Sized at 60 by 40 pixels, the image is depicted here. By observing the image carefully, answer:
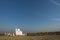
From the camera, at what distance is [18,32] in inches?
1831

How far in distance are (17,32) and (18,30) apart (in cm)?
69

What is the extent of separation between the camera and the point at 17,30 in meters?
46.8

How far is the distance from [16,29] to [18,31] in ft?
3.40

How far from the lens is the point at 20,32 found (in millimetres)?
46938

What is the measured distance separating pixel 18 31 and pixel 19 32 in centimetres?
44

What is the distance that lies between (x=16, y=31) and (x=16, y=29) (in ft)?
2.32

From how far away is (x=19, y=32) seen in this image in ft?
153

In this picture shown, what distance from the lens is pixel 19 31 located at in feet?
153

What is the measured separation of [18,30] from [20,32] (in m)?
0.93

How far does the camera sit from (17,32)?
153 feet

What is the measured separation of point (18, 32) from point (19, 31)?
0.44m

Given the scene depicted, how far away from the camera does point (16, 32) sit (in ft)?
153

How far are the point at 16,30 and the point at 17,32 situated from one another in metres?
0.72

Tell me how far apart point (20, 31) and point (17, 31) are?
40.0 inches
